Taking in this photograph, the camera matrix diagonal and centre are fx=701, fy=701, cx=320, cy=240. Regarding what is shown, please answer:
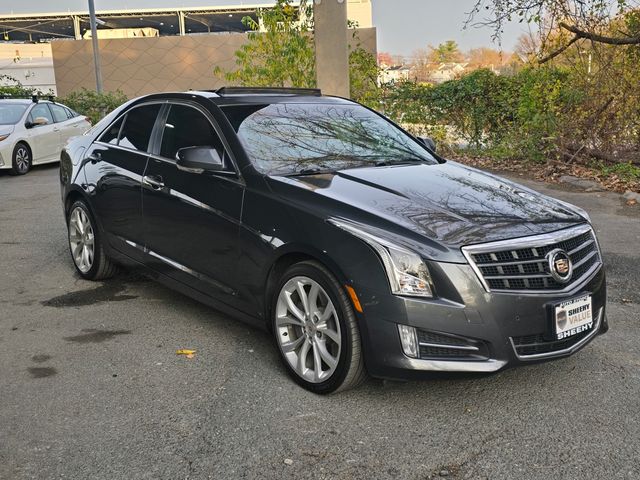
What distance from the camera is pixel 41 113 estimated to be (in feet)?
49.4

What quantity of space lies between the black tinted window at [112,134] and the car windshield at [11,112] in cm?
944

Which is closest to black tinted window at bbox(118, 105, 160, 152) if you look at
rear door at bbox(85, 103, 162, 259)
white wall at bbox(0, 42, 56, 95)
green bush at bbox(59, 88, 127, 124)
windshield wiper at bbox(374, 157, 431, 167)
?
rear door at bbox(85, 103, 162, 259)

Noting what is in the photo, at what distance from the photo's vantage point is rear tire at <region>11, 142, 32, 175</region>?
1404 centimetres

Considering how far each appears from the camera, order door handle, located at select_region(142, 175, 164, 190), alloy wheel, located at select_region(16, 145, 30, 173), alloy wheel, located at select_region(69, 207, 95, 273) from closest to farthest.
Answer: door handle, located at select_region(142, 175, 164, 190) → alloy wheel, located at select_region(69, 207, 95, 273) → alloy wheel, located at select_region(16, 145, 30, 173)

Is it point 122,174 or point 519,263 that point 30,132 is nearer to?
point 122,174

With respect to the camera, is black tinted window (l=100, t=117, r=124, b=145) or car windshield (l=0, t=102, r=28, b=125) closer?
black tinted window (l=100, t=117, r=124, b=145)

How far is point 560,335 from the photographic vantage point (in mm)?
3582

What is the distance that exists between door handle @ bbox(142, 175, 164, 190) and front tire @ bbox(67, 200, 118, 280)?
0.98m

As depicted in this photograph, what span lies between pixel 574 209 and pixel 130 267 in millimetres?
3301

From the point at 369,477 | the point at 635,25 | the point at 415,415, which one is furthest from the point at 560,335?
the point at 635,25

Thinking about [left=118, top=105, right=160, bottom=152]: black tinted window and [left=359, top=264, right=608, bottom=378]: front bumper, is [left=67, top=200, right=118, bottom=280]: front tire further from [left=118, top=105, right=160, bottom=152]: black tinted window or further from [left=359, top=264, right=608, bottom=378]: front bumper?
[left=359, top=264, right=608, bottom=378]: front bumper

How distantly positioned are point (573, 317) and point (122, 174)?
11.4 feet

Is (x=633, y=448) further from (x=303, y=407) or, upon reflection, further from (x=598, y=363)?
(x=303, y=407)

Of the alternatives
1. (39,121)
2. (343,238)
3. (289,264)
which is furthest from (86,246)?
(39,121)
